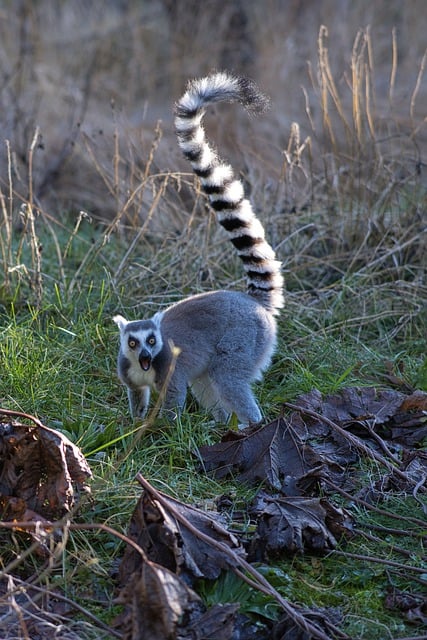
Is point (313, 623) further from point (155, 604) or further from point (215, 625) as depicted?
point (155, 604)

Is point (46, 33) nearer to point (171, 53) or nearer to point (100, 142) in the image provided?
point (171, 53)

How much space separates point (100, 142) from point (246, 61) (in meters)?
3.48

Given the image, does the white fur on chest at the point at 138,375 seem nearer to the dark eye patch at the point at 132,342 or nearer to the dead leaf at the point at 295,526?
the dark eye patch at the point at 132,342

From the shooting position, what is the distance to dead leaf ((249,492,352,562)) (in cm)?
327

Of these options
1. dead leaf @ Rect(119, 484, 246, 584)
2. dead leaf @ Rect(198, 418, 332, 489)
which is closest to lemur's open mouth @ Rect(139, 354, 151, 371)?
dead leaf @ Rect(198, 418, 332, 489)

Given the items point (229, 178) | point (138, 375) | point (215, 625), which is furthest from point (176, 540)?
point (229, 178)

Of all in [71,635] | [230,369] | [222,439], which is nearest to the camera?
[71,635]

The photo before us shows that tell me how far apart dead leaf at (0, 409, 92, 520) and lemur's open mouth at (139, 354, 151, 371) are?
1058 mm

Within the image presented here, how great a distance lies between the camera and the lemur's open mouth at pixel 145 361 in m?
4.40

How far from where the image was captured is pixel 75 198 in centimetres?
882

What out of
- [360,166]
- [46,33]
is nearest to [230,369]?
[360,166]

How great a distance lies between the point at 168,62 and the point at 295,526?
9.34 m

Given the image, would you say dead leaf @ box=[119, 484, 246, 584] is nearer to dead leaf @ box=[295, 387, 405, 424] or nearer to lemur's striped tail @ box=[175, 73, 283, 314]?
dead leaf @ box=[295, 387, 405, 424]

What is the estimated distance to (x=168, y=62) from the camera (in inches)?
455
